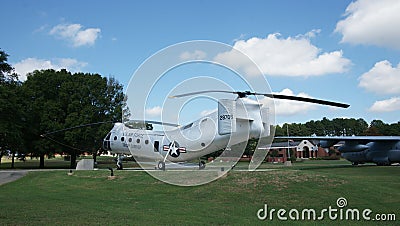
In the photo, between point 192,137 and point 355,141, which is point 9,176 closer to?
point 192,137

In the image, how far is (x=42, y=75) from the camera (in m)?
43.8

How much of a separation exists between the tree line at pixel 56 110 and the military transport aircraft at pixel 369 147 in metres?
22.4

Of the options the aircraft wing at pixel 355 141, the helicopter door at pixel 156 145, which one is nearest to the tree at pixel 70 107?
→ the helicopter door at pixel 156 145

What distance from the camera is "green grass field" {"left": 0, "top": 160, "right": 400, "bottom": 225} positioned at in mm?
11266

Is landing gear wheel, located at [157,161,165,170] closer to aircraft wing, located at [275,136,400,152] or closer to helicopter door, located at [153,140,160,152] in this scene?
helicopter door, located at [153,140,160,152]

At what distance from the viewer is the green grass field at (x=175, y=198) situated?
11266mm

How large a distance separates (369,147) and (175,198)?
1194 inches

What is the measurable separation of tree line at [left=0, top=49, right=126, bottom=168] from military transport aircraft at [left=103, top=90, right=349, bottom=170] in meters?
8.25

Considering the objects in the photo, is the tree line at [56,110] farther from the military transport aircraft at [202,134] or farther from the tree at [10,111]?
the military transport aircraft at [202,134]

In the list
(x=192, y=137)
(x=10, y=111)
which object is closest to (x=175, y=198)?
(x=192, y=137)

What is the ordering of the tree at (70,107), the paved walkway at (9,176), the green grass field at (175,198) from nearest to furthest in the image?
1. the green grass field at (175,198)
2. the paved walkway at (9,176)
3. the tree at (70,107)

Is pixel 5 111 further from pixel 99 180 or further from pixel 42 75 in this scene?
pixel 99 180

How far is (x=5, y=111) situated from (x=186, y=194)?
2529cm

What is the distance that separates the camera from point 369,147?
3981 cm
